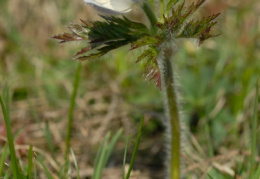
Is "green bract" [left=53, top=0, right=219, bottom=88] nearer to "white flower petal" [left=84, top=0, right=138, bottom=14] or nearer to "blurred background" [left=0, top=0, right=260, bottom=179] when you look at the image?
"white flower petal" [left=84, top=0, right=138, bottom=14]

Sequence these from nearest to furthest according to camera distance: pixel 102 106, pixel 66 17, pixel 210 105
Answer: pixel 210 105 → pixel 102 106 → pixel 66 17

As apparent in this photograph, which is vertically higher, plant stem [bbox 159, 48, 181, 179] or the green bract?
the green bract

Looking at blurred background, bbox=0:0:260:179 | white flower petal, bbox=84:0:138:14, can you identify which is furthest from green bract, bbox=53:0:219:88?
blurred background, bbox=0:0:260:179

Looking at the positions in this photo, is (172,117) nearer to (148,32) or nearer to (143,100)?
(148,32)

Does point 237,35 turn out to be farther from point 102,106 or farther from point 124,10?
point 124,10

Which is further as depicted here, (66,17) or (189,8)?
(66,17)

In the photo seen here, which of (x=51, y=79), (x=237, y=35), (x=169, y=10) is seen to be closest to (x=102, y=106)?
(x=51, y=79)

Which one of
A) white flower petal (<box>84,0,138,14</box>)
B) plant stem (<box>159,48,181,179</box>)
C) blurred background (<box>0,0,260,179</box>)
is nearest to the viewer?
white flower petal (<box>84,0,138,14</box>)

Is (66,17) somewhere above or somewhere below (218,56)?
above
